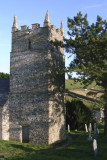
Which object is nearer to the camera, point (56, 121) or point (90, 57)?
point (90, 57)

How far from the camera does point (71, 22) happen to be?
88.7ft

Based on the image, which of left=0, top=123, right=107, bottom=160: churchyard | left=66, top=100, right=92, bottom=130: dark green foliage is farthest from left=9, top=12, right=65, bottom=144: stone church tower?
left=66, top=100, right=92, bottom=130: dark green foliage

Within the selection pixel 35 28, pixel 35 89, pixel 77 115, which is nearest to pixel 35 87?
pixel 35 89

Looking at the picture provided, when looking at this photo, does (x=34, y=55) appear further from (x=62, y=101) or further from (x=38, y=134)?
(x=38, y=134)

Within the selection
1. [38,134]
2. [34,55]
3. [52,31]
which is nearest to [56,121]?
[38,134]

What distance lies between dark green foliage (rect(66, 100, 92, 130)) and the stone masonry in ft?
24.3

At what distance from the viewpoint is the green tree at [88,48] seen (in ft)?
81.5

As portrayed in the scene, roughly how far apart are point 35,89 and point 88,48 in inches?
270

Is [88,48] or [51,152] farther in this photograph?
[88,48]

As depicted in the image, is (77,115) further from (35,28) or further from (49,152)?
(49,152)

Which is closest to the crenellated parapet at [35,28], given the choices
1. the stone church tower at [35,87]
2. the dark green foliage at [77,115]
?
the stone church tower at [35,87]

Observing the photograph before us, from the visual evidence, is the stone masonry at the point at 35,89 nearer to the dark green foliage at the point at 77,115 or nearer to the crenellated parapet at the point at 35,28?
the crenellated parapet at the point at 35,28

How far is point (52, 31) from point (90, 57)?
5.25 meters

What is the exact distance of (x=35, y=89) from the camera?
2756cm
